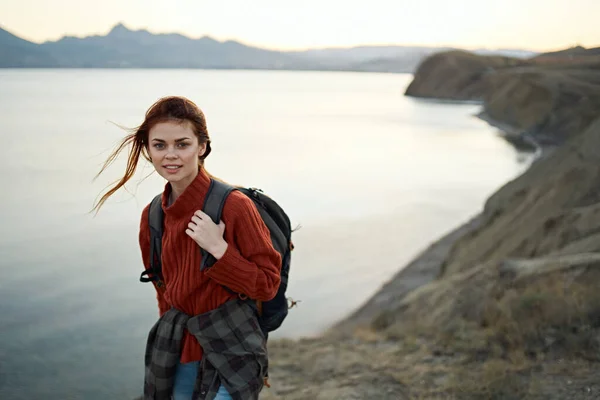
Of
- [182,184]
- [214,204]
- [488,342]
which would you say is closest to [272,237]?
[214,204]

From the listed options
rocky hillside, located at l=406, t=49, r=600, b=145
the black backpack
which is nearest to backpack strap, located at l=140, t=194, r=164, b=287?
the black backpack

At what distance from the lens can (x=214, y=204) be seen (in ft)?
7.25

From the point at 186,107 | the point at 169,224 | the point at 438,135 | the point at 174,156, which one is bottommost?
the point at 438,135

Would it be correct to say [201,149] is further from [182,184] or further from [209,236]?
[209,236]

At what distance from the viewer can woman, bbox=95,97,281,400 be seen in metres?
2.20

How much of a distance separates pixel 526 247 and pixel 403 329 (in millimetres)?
3641

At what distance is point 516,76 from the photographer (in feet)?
178

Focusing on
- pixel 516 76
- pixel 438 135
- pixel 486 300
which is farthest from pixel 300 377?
pixel 516 76

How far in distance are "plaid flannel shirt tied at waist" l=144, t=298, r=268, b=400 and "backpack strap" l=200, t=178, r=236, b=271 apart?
0.21 meters

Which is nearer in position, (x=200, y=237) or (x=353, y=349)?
(x=200, y=237)

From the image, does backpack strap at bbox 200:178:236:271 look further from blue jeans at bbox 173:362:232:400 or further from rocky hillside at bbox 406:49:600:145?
rocky hillside at bbox 406:49:600:145

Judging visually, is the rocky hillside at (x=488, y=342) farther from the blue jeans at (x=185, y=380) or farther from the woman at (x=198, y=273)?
the woman at (x=198, y=273)

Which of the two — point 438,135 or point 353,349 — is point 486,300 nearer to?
point 353,349

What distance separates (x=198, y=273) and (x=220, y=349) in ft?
1.00
